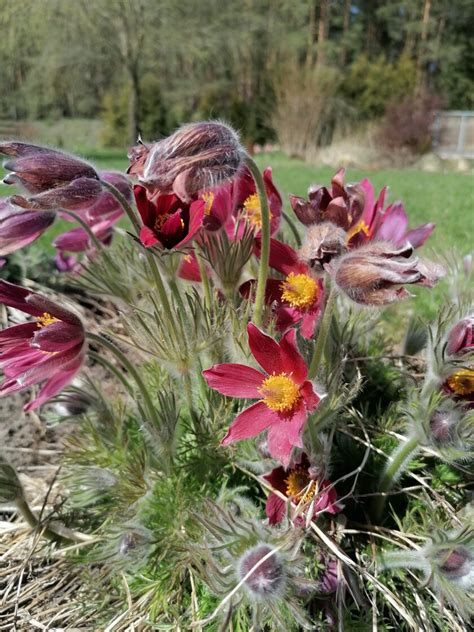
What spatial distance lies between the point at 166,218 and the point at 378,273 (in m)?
0.28

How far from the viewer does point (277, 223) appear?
0.86 meters

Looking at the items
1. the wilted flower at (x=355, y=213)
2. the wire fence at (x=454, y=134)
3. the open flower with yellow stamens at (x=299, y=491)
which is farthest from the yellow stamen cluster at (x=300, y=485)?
the wire fence at (x=454, y=134)

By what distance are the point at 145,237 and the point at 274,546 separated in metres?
0.38

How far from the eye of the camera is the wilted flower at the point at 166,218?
66 cm

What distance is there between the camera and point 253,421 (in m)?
0.69

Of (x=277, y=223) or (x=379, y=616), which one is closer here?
(x=379, y=616)

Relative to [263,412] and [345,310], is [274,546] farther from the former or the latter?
[345,310]

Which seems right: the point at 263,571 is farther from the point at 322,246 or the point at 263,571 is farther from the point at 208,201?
the point at 208,201

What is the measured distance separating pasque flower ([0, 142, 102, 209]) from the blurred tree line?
1222cm

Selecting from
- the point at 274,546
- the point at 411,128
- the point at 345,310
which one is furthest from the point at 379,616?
the point at 411,128

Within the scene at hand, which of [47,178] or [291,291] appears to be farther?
[291,291]

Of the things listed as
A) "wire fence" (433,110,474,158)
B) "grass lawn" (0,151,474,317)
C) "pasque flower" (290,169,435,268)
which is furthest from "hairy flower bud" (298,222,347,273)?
"wire fence" (433,110,474,158)

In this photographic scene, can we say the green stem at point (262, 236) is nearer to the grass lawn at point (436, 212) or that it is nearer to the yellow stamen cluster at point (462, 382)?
the yellow stamen cluster at point (462, 382)

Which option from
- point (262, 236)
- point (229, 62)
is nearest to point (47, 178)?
point (262, 236)
